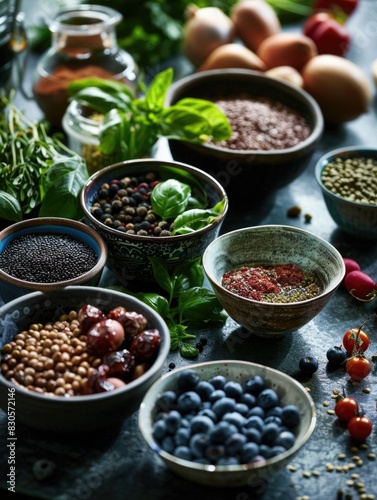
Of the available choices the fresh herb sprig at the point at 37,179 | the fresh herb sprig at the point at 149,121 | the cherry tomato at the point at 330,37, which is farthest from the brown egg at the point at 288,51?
the fresh herb sprig at the point at 37,179

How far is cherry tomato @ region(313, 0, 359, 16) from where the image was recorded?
2742mm

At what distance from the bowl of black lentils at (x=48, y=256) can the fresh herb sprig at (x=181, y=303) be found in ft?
0.32

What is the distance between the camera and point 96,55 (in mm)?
2195

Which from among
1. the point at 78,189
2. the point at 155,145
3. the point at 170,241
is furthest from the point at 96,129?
the point at 170,241

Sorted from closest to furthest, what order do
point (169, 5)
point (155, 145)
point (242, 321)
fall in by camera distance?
point (242, 321)
point (155, 145)
point (169, 5)

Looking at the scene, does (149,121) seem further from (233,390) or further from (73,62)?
(233,390)

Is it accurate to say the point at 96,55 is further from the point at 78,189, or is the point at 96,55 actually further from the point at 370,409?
the point at 370,409

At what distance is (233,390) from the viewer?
1.28 meters

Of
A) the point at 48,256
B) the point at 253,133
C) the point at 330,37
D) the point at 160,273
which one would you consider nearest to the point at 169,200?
the point at 160,273

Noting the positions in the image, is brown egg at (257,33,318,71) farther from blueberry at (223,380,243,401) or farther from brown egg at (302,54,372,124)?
blueberry at (223,380,243,401)

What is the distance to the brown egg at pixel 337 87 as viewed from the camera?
7.35 feet

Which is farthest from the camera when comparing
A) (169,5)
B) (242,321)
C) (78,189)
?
(169,5)

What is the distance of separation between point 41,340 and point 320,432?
0.51 meters

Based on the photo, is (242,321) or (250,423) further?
(242,321)
